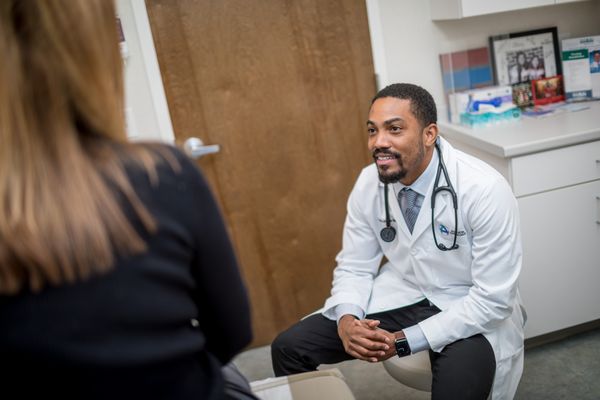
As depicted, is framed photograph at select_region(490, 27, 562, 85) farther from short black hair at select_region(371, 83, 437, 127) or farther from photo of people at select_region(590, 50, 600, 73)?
short black hair at select_region(371, 83, 437, 127)

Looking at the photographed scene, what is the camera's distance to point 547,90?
2398 mm

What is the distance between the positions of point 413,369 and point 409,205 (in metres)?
0.47

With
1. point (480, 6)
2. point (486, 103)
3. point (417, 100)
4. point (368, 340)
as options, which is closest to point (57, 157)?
point (368, 340)

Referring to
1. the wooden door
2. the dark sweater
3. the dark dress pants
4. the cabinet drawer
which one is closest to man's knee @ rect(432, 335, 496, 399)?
the dark dress pants

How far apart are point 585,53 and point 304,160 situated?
1282 millimetres

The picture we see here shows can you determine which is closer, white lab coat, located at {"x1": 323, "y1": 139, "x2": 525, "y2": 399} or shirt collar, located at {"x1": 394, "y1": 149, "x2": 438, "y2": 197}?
white lab coat, located at {"x1": 323, "y1": 139, "x2": 525, "y2": 399}

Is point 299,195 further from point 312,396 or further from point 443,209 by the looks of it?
point 312,396

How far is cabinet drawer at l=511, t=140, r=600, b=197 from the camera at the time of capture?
187 centimetres

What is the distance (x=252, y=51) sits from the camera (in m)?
2.11

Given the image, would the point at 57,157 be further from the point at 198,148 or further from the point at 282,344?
Answer: the point at 198,148

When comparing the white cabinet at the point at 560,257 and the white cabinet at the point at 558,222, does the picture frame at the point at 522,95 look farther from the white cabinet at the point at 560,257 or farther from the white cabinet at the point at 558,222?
the white cabinet at the point at 560,257

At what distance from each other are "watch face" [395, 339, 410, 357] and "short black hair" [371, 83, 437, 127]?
62 centimetres

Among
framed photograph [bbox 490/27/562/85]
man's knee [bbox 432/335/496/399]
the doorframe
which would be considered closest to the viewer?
man's knee [bbox 432/335/496/399]

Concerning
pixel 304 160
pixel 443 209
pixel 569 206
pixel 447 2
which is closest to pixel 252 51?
pixel 304 160
